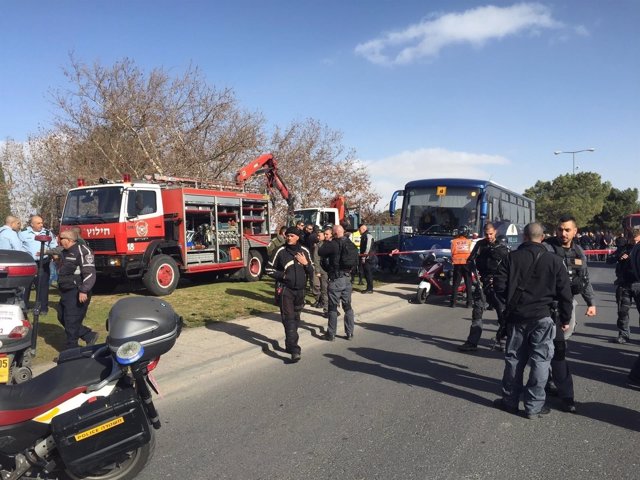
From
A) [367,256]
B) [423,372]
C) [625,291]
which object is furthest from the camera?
[367,256]

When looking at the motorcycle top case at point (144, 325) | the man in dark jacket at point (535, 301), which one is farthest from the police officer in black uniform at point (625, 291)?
the motorcycle top case at point (144, 325)

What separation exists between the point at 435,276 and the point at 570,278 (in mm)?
7707

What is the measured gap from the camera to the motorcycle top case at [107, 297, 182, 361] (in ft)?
11.6

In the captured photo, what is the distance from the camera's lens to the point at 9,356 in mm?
4672

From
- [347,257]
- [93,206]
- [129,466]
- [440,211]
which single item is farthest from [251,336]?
[440,211]

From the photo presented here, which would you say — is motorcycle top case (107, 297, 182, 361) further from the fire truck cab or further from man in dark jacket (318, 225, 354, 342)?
the fire truck cab

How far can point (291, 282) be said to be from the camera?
6.93 m

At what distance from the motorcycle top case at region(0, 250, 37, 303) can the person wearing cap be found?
297 cm

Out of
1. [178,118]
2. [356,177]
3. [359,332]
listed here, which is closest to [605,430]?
[359,332]

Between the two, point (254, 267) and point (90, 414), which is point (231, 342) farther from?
point (254, 267)

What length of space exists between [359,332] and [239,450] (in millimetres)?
5076

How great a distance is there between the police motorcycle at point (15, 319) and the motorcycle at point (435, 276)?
29.0ft

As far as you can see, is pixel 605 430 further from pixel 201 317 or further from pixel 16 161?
pixel 16 161

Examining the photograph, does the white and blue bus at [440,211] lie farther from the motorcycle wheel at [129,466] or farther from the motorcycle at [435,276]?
the motorcycle wheel at [129,466]
